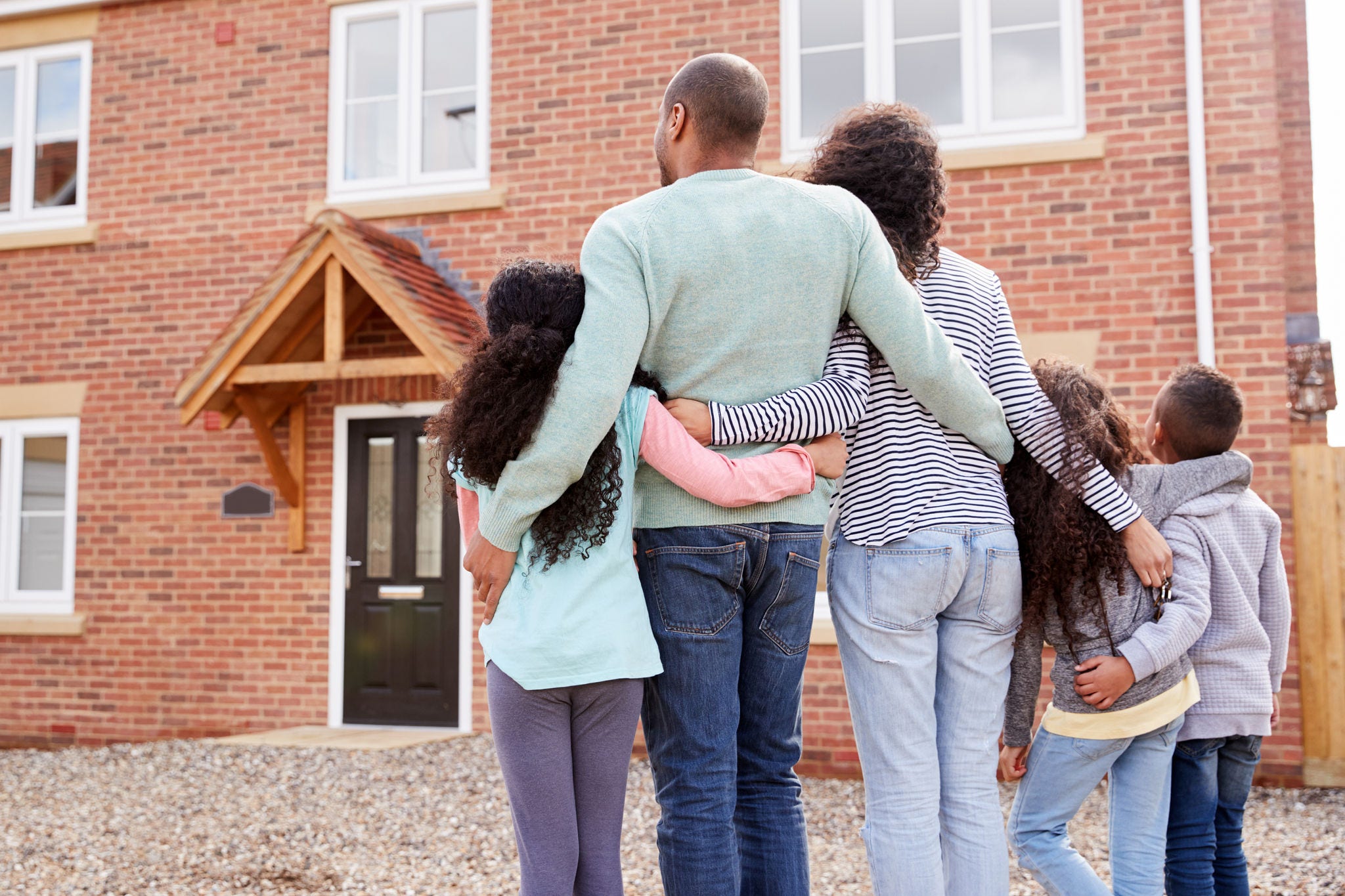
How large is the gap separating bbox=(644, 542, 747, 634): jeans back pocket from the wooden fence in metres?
4.95

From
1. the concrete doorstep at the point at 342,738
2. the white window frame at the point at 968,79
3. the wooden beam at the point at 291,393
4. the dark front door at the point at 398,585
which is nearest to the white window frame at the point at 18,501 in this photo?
the wooden beam at the point at 291,393

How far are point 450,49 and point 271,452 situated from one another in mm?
2999

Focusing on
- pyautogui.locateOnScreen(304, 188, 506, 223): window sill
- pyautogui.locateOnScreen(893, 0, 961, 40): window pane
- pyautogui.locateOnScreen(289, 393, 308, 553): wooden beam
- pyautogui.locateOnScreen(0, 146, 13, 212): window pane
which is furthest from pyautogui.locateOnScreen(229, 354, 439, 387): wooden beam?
pyautogui.locateOnScreen(893, 0, 961, 40): window pane

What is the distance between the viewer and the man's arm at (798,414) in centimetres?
206

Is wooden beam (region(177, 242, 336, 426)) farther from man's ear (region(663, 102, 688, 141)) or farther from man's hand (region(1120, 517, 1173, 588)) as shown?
man's hand (region(1120, 517, 1173, 588))

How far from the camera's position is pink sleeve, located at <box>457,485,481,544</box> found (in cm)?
215

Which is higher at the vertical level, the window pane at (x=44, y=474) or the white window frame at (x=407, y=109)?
the white window frame at (x=407, y=109)

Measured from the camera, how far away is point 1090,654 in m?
2.46

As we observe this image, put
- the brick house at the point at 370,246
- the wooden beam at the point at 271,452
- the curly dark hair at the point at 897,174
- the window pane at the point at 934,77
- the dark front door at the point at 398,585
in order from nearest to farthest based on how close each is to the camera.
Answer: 1. the curly dark hair at the point at 897,174
2. the brick house at the point at 370,246
3. the window pane at the point at 934,77
4. the wooden beam at the point at 271,452
5. the dark front door at the point at 398,585

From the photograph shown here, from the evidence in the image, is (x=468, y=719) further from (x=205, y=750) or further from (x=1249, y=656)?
(x=1249, y=656)

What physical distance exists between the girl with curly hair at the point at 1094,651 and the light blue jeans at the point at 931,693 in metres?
0.22

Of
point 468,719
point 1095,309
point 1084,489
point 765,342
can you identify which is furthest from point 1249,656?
point 468,719

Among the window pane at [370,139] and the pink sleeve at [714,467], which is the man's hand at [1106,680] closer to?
the pink sleeve at [714,467]

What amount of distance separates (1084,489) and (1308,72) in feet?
19.3
